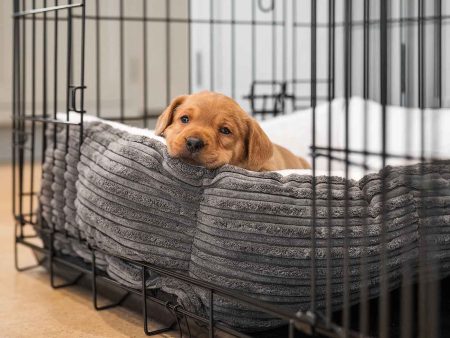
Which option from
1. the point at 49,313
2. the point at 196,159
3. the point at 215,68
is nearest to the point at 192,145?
the point at 196,159

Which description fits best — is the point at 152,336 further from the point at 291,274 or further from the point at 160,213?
the point at 291,274

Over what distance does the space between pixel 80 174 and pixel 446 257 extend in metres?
0.83

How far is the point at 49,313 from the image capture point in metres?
1.84

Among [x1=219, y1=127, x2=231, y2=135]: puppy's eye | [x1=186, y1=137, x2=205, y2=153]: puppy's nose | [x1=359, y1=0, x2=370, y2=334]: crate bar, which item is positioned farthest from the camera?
[x1=219, y1=127, x2=231, y2=135]: puppy's eye

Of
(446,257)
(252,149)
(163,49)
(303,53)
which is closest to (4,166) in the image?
(163,49)

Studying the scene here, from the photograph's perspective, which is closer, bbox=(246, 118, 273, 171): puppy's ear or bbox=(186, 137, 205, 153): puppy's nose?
bbox=(186, 137, 205, 153): puppy's nose

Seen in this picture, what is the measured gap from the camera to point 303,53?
3.98 metres

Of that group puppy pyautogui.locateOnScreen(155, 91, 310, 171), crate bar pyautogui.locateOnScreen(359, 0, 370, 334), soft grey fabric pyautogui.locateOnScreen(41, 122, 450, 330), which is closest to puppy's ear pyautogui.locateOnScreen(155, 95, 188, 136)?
puppy pyautogui.locateOnScreen(155, 91, 310, 171)

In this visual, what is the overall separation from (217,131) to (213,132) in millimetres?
22

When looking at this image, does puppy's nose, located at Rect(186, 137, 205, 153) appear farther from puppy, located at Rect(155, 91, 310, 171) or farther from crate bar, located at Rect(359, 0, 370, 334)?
crate bar, located at Rect(359, 0, 370, 334)

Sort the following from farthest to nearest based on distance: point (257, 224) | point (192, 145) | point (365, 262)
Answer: point (192, 145) → point (257, 224) → point (365, 262)

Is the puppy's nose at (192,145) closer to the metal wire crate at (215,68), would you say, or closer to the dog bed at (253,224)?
the dog bed at (253,224)

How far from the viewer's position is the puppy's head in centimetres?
152

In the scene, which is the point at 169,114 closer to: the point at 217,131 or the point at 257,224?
the point at 217,131
